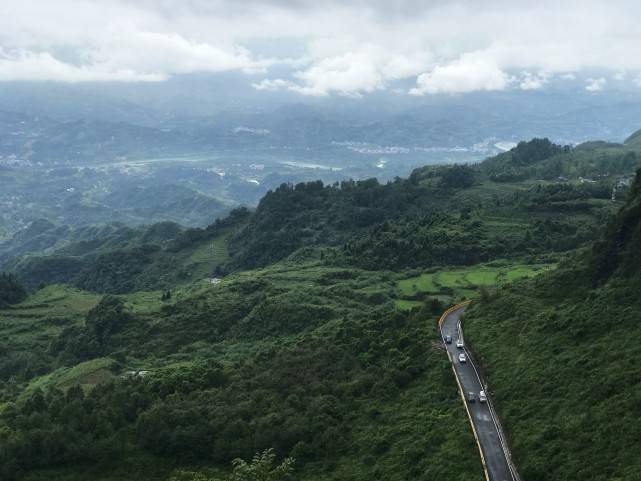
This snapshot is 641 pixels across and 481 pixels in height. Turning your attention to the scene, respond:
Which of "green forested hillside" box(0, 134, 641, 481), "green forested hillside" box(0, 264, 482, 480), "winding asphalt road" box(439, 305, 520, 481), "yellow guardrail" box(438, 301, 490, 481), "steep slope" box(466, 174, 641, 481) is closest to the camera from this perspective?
"steep slope" box(466, 174, 641, 481)

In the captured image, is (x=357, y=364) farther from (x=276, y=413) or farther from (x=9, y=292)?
(x=9, y=292)

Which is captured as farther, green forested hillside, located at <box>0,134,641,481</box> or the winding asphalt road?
green forested hillside, located at <box>0,134,641,481</box>

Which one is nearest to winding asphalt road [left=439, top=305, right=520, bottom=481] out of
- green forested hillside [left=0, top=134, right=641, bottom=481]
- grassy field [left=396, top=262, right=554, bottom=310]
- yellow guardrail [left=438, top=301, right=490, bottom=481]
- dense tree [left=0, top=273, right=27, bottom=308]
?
yellow guardrail [left=438, top=301, right=490, bottom=481]

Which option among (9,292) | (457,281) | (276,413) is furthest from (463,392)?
(9,292)

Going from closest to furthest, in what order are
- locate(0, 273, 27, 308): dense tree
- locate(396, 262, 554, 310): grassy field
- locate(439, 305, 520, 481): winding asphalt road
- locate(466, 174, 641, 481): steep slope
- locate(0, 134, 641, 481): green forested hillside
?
1. locate(466, 174, 641, 481): steep slope
2. locate(439, 305, 520, 481): winding asphalt road
3. locate(0, 134, 641, 481): green forested hillside
4. locate(396, 262, 554, 310): grassy field
5. locate(0, 273, 27, 308): dense tree

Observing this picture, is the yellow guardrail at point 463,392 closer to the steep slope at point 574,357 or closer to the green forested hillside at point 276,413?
the green forested hillside at point 276,413

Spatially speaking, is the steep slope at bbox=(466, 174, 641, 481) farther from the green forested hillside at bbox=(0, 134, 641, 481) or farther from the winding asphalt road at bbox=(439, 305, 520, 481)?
the winding asphalt road at bbox=(439, 305, 520, 481)

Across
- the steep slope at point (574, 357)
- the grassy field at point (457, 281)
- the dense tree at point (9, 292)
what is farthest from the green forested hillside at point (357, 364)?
the dense tree at point (9, 292)
